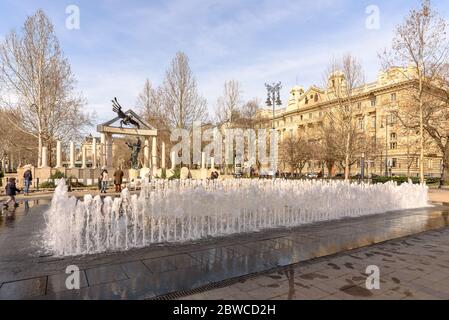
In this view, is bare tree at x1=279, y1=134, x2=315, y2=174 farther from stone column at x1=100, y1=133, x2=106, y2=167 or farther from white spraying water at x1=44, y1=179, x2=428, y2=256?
white spraying water at x1=44, y1=179, x2=428, y2=256

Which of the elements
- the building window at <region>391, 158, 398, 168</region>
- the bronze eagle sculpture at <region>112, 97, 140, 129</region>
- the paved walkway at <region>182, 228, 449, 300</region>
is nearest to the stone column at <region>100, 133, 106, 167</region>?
the bronze eagle sculpture at <region>112, 97, 140, 129</region>

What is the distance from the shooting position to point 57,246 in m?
5.97

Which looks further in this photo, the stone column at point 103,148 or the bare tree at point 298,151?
the bare tree at point 298,151

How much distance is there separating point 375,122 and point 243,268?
199ft

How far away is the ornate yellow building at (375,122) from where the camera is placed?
Answer: 117ft

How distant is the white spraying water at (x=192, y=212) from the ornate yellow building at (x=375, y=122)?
57.7 ft

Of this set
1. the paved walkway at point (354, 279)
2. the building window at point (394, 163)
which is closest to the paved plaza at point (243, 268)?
the paved walkway at point (354, 279)

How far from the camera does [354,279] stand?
4375 millimetres

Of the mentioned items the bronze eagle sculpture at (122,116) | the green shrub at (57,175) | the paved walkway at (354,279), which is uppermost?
the bronze eagle sculpture at (122,116)

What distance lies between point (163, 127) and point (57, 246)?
118 ft

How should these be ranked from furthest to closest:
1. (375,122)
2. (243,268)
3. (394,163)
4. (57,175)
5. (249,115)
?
(375,122) → (394,163) → (249,115) → (57,175) → (243,268)

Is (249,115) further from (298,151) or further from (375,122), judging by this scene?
(375,122)

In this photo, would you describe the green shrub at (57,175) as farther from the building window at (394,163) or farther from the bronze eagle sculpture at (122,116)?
the building window at (394,163)

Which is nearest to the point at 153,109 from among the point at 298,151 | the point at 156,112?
the point at 156,112
